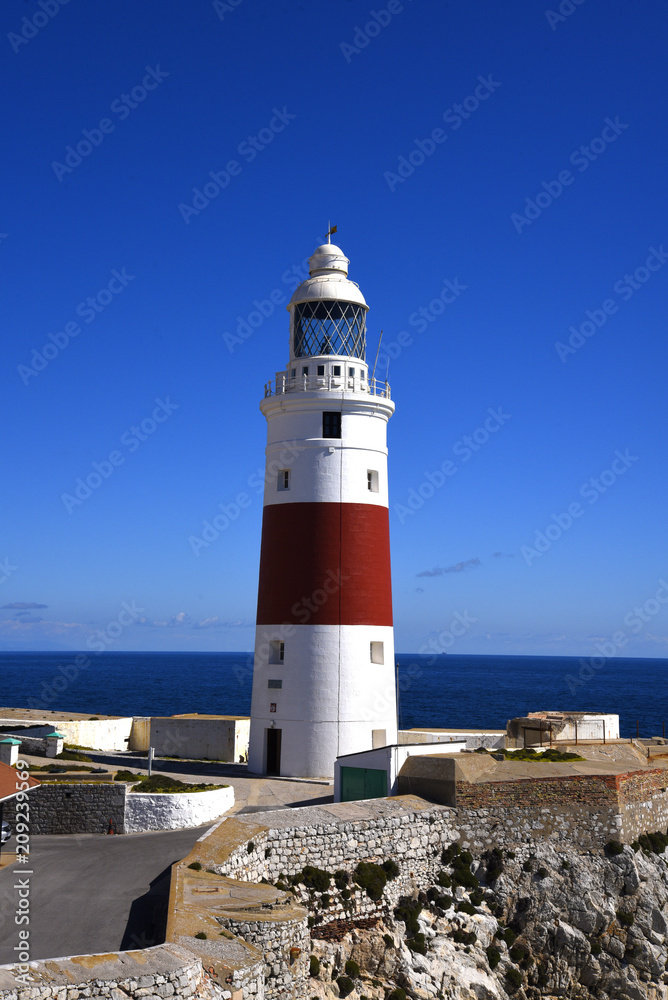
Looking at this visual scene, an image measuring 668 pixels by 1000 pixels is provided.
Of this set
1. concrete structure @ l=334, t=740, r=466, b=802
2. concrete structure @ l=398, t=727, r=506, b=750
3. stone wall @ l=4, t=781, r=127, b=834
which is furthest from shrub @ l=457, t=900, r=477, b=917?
concrete structure @ l=398, t=727, r=506, b=750

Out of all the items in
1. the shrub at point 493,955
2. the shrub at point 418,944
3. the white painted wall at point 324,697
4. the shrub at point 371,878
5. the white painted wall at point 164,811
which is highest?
the white painted wall at point 324,697

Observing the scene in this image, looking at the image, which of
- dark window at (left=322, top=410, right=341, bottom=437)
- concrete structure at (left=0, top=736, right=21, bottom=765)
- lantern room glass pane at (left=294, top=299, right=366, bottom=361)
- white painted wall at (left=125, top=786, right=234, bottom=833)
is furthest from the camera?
lantern room glass pane at (left=294, top=299, right=366, bottom=361)

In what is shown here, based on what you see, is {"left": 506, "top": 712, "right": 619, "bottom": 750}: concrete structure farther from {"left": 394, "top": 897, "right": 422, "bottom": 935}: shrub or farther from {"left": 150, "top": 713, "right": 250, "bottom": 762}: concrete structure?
{"left": 394, "top": 897, "right": 422, "bottom": 935}: shrub

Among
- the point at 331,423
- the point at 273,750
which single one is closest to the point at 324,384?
the point at 331,423

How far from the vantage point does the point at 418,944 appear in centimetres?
1995

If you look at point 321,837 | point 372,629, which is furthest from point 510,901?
point 372,629

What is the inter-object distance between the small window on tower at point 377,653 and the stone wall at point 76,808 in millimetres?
9102

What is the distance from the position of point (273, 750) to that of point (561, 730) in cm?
1000

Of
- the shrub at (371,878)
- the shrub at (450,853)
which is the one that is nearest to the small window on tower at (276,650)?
the shrub at (450,853)

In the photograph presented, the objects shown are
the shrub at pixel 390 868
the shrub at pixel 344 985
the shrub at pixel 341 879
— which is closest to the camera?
the shrub at pixel 344 985

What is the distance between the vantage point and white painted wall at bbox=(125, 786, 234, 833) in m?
21.7

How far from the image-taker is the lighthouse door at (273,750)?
28.0 meters

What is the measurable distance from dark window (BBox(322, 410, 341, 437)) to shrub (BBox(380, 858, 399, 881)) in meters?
13.0

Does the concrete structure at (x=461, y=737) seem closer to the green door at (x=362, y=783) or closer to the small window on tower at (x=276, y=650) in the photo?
the small window on tower at (x=276, y=650)
